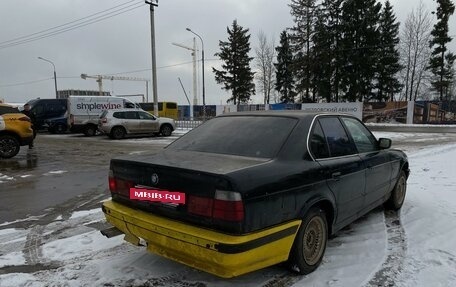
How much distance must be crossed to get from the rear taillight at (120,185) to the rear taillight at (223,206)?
918mm

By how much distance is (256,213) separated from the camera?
3.08m

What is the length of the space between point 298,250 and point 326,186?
70cm

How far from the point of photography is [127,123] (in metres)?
21.7

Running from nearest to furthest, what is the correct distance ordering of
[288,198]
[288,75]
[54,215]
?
[288,198]
[54,215]
[288,75]

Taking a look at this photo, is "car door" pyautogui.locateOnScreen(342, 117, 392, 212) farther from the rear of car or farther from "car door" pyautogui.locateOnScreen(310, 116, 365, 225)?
the rear of car

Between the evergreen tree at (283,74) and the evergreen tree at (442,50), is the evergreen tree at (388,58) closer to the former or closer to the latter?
the evergreen tree at (442,50)

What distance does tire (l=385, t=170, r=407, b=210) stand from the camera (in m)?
5.79

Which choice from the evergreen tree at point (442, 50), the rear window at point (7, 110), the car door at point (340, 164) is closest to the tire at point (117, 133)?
the rear window at point (7, 110)

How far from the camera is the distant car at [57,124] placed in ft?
87.8

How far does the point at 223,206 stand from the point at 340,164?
1689 mm

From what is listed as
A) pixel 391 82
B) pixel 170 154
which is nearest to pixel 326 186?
pixel 170 154

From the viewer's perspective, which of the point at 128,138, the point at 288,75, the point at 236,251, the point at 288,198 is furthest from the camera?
the point at 288,75

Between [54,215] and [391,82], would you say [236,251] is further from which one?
[391,82]

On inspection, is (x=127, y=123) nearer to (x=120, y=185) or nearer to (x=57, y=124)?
(x=57, y=124)
